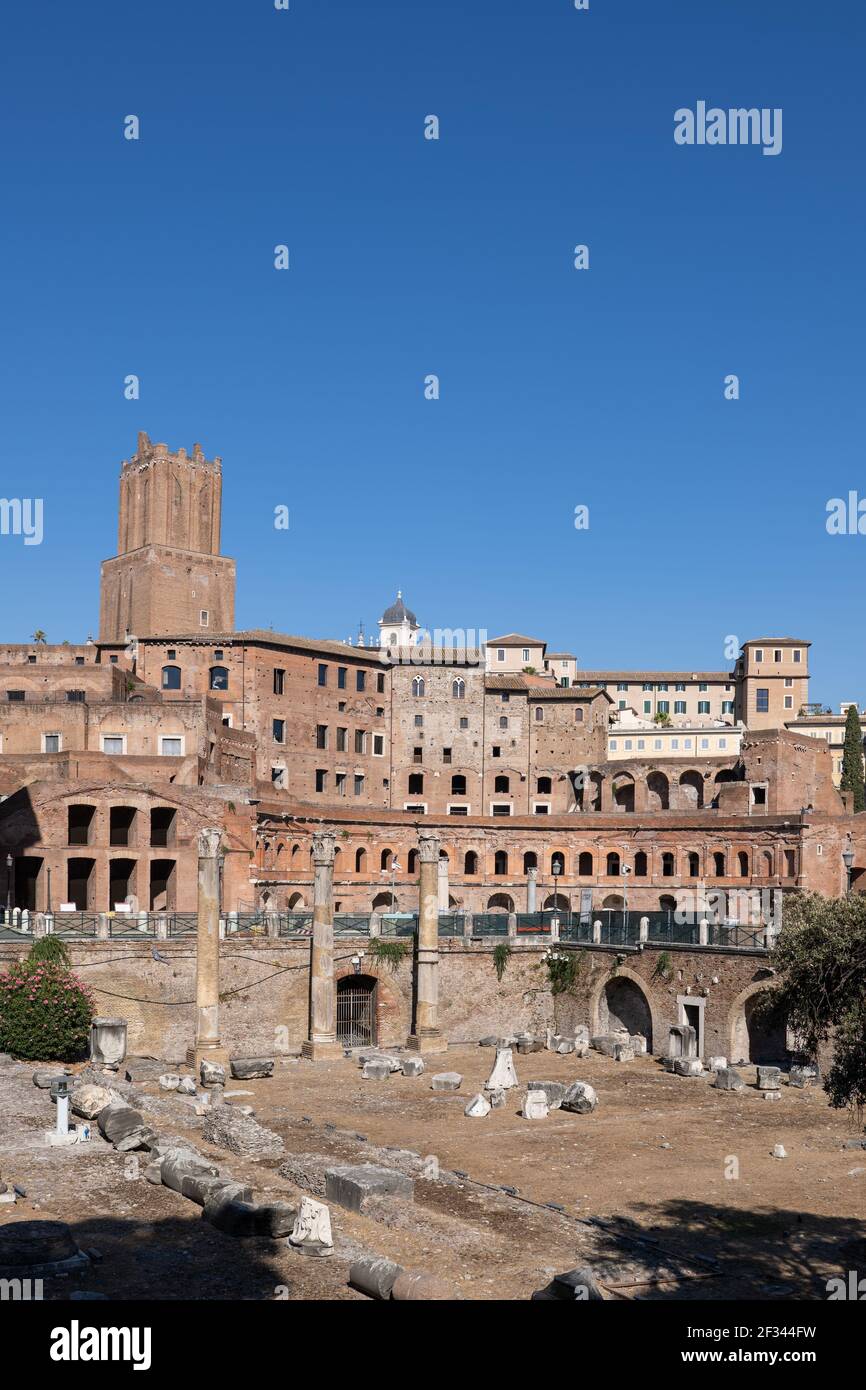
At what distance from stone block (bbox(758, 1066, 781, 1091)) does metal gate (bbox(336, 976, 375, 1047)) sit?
1287 centimetres

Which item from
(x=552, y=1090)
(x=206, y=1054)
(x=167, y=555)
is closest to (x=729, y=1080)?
(x=552, y=1090)

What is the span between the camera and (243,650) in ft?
207

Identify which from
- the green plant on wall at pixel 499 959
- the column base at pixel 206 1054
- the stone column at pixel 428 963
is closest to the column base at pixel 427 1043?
the stone column at pixel 428 963

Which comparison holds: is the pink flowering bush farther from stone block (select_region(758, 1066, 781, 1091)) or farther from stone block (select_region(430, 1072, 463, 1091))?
stone block (select_region(758, 1066, 781, 1091))

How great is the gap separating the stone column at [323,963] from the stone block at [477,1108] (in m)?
7.57

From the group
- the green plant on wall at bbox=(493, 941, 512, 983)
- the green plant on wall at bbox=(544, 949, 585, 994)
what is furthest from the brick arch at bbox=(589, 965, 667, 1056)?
the green plant on wall at bbox=(493, 941, 512, 983)

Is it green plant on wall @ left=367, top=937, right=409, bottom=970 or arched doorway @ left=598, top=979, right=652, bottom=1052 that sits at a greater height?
green plant on wall @ left=367, top=937, right=409, bottom=970

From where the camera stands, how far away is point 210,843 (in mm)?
33781

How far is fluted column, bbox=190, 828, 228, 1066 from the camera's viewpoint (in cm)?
3375

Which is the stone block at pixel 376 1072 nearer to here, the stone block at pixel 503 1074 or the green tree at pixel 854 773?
the stone block at pixel 503 1074

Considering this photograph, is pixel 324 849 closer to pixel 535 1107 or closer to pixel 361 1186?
pixel 535 1107
